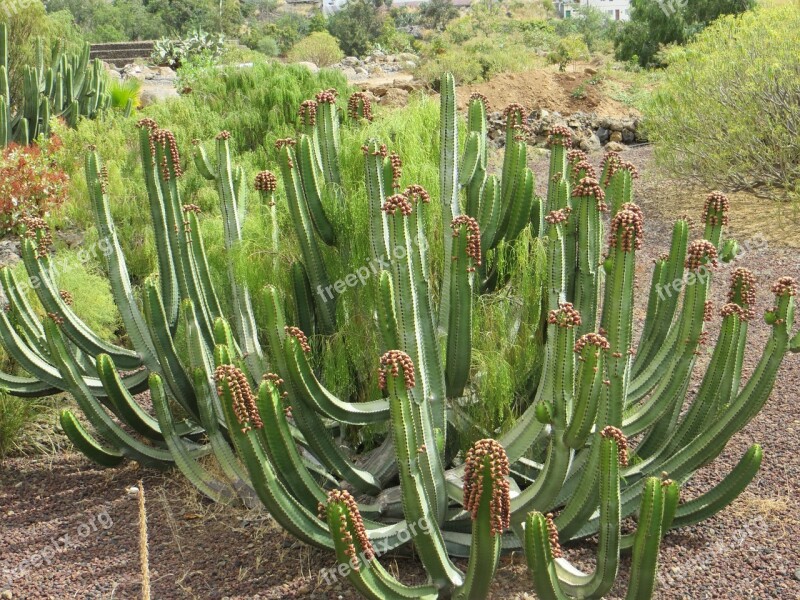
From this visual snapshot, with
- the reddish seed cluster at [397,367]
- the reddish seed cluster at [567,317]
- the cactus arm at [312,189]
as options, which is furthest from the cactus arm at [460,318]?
the cactus arm at [312,189]

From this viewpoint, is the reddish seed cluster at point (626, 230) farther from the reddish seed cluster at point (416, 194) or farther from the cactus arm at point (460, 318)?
the reddish seed cluster at point (416, 194)

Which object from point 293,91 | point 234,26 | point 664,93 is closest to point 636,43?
point 664,93

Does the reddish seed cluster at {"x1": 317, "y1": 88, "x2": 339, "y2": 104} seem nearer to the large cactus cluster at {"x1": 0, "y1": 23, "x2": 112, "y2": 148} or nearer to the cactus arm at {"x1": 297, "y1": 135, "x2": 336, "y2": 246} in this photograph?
the cactus arm at {"x1": 297, "y1": 135, "x2": 336, "y2": 246}

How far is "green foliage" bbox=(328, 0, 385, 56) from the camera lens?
42844mm

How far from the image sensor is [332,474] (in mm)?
4305

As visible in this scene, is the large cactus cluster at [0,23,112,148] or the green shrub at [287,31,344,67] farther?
the green shrub at [287,31,344,67]

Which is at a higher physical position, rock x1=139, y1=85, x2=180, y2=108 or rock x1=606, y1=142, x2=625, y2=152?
rock x1=139, y1=85, x2=180, y2=108

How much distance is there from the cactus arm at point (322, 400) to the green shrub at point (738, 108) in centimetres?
733

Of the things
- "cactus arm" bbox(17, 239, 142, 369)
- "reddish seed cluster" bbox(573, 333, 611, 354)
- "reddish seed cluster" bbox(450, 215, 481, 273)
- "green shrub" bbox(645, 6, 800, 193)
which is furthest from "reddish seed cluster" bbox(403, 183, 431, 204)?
"green shrub" bbox(645, 6, 800, 193)

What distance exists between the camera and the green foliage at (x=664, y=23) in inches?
941

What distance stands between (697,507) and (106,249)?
10.2 feet

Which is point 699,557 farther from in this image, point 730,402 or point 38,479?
point 38,479

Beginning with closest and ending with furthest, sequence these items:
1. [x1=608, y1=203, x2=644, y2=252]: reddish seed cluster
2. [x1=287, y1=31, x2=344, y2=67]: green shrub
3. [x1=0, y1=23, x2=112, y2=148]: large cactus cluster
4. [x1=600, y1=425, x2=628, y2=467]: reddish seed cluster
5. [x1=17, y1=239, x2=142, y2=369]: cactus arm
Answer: [x1=600, y1=425, x2=628, y2=467]: reddish seed cluster, [x1=608, y1=203, x2=644, y2=252]: reddish seed cluster, [x1=17, y1=239, x2=142, y2=369]: cactus arm, [x1=0, y1=23, x2=112, y2=148]: large cactus cluster, [x1=287, y1=31, x2=344, y2=67]: green shrub

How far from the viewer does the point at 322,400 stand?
3.56 metres
